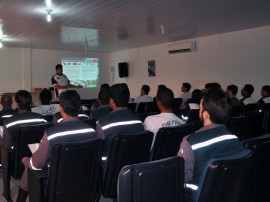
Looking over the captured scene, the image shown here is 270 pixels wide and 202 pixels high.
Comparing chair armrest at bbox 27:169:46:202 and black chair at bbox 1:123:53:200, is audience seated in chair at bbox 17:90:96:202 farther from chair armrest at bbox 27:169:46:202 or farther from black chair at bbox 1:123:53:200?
black chair at bbox 1:123:53:200

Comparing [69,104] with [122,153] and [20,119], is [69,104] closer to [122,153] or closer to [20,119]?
[122,153]

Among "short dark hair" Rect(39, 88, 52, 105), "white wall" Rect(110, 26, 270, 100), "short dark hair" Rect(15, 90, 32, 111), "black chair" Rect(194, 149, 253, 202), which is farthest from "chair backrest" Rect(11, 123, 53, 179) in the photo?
"white wall" Rect(110, 26, 270, 100)

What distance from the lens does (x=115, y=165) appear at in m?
2.42

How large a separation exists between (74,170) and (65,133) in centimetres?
28

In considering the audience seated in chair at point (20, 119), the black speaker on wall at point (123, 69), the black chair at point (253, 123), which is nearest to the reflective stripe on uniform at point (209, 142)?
the audience seated in chair at point (20, 119)

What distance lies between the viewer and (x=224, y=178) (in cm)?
152

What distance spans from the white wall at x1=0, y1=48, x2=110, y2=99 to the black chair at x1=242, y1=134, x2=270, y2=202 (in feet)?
35.5

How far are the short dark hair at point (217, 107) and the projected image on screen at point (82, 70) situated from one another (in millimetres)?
11029

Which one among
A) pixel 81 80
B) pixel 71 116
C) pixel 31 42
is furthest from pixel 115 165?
pixel 81 80

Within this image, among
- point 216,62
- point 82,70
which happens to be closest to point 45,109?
point 216,62

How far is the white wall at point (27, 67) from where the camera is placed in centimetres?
1149

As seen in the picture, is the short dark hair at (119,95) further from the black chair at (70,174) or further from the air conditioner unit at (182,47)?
the air conditioner unit at (182,47)

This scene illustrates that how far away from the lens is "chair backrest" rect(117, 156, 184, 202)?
141cm

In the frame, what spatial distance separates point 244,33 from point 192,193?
717cm
